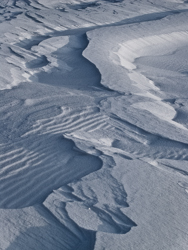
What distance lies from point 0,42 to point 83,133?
3506 millimetres

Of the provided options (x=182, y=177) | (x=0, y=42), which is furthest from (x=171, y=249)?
(x=0, y=42)

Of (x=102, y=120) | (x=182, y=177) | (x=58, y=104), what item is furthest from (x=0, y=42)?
(x=182, y=177)

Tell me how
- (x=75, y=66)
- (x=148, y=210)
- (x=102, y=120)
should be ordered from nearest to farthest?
(x=148, y=210) < (x=102, y=120) < (x=75, y=66)

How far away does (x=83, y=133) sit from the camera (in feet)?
13.1

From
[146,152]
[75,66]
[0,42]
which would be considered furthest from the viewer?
[0,42]

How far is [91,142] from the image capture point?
12.4ft

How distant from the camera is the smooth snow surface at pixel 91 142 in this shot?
2.69 m

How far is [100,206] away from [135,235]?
1.22 ft

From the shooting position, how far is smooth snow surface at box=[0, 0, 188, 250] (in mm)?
2686

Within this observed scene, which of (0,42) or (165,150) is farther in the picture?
(0,42)

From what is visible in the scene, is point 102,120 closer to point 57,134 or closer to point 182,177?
point 57,134

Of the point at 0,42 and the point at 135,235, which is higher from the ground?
the point at 135,235

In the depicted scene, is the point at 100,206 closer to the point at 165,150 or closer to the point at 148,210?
the point at 148,210

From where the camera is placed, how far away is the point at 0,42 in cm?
684
